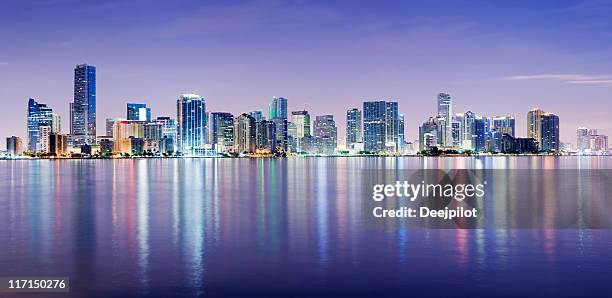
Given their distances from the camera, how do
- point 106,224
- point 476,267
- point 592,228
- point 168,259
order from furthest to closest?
point 106,224, point 592,228, point 168,259, point 476,267

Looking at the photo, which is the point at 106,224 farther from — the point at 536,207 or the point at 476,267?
the point at 536,207

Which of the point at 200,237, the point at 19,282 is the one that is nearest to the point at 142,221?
the point at 200,237

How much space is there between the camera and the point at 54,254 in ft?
86.6

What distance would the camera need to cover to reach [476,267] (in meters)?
23.2

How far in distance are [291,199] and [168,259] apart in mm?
29357

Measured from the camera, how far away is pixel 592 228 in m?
33.8

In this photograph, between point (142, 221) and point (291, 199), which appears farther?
point (291, 199)

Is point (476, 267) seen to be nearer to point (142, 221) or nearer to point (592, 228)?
point (592, 228)

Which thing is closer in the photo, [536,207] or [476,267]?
[476,267]

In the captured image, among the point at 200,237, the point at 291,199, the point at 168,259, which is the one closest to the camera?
the point at 168,259

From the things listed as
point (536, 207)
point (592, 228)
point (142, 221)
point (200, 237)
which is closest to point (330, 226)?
point (200, 237)

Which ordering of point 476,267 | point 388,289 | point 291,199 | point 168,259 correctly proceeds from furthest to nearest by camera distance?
point 291,199 < point 168,259 < point 476,267 < point 388,289

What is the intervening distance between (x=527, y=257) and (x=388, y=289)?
7926 mm

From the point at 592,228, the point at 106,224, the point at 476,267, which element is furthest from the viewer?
the point at 106,224
